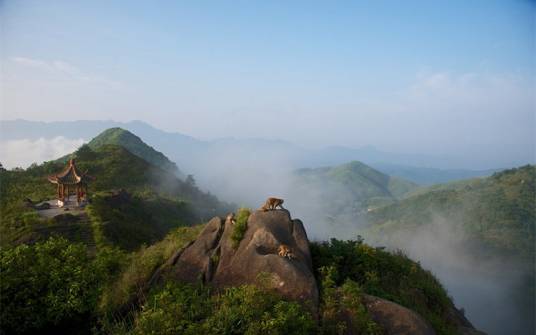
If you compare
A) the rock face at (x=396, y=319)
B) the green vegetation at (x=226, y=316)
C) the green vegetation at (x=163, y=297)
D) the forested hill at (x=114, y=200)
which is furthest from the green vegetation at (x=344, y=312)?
the forested hill at (x=114, y=200)

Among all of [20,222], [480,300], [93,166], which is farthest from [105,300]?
[480,300]

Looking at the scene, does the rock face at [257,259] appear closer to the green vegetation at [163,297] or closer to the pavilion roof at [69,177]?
the green vegetation at [163,297]

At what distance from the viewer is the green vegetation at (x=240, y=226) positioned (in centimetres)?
1167

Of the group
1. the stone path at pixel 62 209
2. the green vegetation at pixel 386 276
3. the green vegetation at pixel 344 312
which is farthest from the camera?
the stone path at pixel 62 209

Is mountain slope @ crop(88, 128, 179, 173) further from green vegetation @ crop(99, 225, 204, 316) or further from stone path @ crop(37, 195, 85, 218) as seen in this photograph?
green vegetation @ crop(99, 225, 204, 316)

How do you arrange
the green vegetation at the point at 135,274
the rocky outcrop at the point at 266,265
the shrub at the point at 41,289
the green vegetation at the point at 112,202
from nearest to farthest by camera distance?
the rocky outcrop at the point at 266,265, the shrub at the point at 41,289, the green vegetation at the point at 135,274, the green vegetation at the point at 112,202

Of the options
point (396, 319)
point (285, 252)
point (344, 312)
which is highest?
point (285, 252)

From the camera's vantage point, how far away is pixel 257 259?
10.3 meters

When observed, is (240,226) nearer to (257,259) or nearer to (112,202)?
(257,259)

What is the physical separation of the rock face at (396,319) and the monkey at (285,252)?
2.17 metres

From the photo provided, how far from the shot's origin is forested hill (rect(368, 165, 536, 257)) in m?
89.8

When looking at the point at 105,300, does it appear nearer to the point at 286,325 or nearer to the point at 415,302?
the point at 286,325

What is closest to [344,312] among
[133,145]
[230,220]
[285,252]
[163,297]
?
[285,252]

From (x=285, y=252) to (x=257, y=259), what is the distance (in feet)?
2.58
